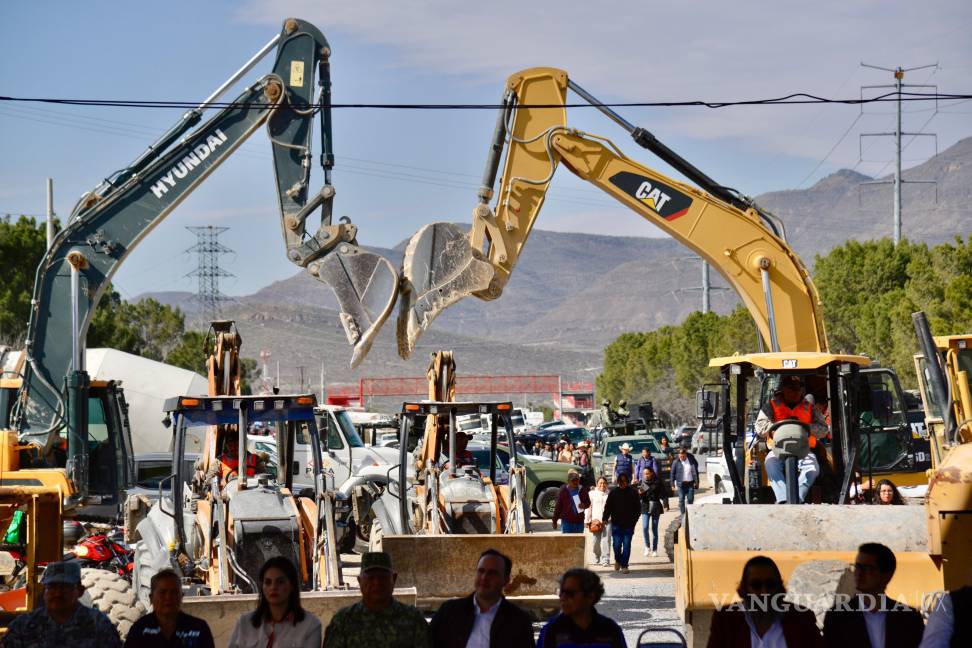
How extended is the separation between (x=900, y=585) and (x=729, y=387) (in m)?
4.70

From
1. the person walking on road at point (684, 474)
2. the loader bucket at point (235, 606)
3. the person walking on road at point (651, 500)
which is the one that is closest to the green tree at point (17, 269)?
the person walking on road at point (684, 474)

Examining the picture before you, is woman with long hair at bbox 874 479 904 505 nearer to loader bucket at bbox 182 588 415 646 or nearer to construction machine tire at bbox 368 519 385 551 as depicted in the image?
construction machine tire at bbox 368 519 385 551

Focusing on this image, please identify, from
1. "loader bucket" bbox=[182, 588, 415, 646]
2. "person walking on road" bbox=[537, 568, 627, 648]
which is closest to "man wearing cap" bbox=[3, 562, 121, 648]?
"person walking on road" bbox=[537, 568, 627, 648]

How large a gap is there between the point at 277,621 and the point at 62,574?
4.20 feet

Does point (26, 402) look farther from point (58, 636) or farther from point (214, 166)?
point (58, 636)

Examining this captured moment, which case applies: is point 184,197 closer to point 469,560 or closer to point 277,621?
point 469,560

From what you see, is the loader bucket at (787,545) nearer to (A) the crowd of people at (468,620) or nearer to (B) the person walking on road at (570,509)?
(A) the crowd of people at (468,620)

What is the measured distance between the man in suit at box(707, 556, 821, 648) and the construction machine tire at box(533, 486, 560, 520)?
21835 mm

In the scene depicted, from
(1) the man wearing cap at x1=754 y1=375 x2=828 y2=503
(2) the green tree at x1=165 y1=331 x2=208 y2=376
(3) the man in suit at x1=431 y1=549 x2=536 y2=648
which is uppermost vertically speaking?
(2) the green tree at x1=165 y1=331 x2=208 y2=376

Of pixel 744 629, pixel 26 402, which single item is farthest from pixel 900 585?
pixel 26 402

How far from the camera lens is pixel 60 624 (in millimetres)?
8078

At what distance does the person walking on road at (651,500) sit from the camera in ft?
75.0

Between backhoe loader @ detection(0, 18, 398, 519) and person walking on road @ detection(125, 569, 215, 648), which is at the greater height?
backhoe loader @ detection(0, 18, 398, 519)

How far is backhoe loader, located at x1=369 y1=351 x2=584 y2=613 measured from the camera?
14.6m
